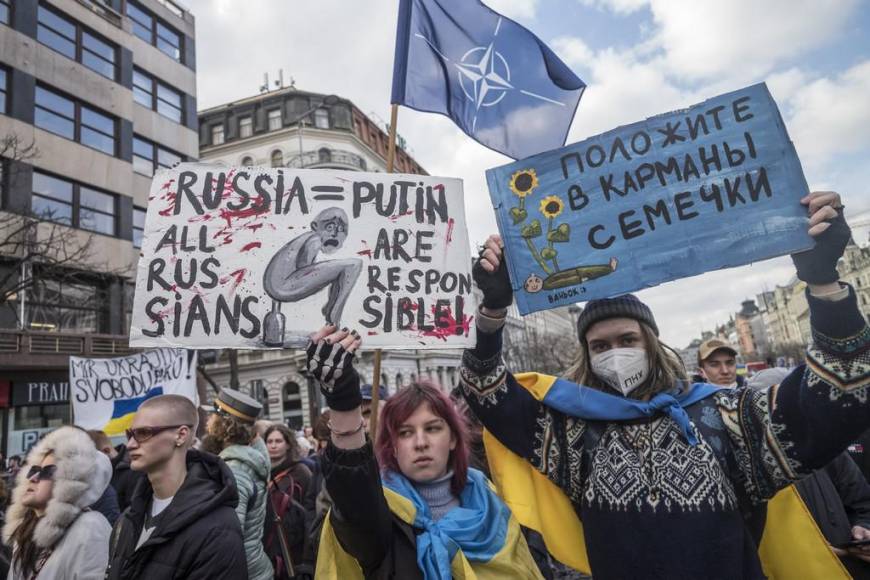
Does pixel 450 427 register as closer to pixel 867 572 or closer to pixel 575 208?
pixel 575 208

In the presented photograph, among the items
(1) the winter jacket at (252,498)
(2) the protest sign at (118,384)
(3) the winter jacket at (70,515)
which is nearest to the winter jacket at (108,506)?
(3) the winter jacket at (70,515)

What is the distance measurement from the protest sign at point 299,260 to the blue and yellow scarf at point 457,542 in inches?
25.6

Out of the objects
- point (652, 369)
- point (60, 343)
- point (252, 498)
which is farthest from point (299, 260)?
point (60, 343)

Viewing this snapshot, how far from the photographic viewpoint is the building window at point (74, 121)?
58.2 feet

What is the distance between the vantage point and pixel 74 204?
58.7 feet

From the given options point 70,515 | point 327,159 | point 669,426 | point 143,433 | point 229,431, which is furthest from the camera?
point 327,159

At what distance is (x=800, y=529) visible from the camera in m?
1.95

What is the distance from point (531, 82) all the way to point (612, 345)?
2.05m

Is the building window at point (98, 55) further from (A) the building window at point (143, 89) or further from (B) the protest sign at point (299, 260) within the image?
(B) the protest sign at point (299, 260)

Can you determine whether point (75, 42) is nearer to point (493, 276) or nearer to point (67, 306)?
point (67, 306)

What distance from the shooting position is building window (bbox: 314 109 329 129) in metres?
38.2

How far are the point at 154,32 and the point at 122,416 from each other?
2172 cm

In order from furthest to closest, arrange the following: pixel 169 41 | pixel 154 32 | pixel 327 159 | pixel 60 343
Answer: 1. pixel 327 159
2. pixel 169 41
3. pixel 154 32
4. pixel 60 343

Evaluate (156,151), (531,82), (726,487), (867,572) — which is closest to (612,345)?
(726,487)
